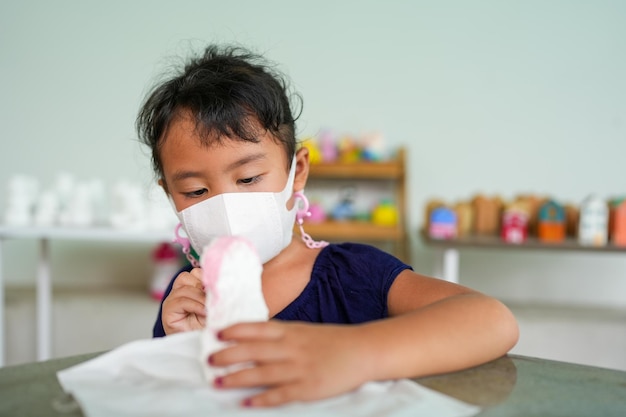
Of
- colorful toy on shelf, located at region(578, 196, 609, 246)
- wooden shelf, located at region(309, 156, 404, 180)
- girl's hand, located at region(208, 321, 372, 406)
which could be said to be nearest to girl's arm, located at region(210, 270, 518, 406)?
girl's hand, located at region(208, 321, 372, 406)

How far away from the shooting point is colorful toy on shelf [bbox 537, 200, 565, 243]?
220 cm

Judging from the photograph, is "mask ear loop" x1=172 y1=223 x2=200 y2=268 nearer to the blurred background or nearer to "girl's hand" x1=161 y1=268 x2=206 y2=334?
"girl's hand" x1=161 y1=268 x2=206 y2=334

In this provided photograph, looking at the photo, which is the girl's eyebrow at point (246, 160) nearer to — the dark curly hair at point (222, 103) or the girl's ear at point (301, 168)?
the dark curly hair at point (222, 103)

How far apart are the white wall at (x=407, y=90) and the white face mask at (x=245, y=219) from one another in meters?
1.91

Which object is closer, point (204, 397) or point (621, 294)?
point (204, 397)

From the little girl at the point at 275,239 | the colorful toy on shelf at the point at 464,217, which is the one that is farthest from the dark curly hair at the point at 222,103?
the colorful toy on shelf at the point at 464,217

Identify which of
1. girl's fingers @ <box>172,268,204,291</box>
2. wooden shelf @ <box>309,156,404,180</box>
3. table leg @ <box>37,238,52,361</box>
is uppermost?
wooden shelf @ <box>309,156,404,180</box>

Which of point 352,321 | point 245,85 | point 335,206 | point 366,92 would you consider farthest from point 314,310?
point 366,92

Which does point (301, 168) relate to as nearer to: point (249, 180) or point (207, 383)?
point (249, 180)

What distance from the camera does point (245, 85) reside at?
92 cm

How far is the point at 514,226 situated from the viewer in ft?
7.19

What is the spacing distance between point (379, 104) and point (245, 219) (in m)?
2.20

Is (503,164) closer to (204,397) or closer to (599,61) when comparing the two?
(599,61)

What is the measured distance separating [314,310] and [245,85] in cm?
37
